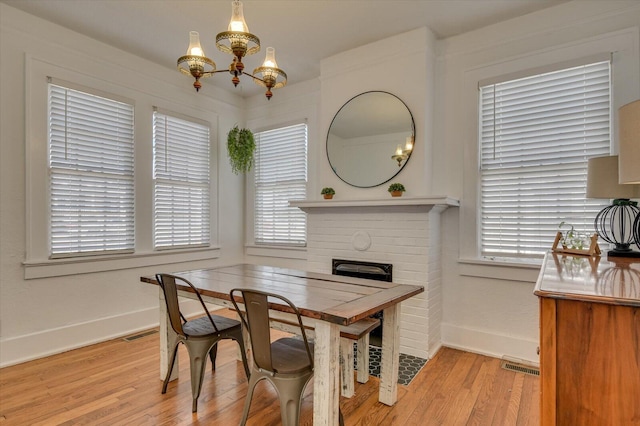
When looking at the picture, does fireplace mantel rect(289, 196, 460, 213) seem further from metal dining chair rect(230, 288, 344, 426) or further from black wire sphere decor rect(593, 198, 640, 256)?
metal dining chair rect(230, 288, 344, 426)

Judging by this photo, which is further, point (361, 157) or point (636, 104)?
point (361, 157)

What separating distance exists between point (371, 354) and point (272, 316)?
131 cm

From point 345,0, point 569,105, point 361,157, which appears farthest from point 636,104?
point 361,157

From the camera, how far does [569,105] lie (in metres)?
2.87

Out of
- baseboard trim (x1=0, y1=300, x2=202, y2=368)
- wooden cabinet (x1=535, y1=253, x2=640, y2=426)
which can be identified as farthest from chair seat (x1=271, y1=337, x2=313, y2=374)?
baseboard trim (x1=0, y1=300, x2=202, y2=368)

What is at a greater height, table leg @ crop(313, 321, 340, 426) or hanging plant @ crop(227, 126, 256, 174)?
hanging plant @ crop(227, 126, 256, 174)

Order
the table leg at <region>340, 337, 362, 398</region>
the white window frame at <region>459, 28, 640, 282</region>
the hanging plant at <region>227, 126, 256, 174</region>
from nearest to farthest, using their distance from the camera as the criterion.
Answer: the table leg at <region>340, 337, 362, 398</region>, the white window frame at <region>459, 28, 640, 282</region>, the hanging plant at <region>227, 126, 256, 174</region>

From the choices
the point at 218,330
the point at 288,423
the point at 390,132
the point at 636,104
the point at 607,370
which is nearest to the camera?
the point at 607,370

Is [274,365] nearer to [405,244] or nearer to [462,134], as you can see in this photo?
[405,244]

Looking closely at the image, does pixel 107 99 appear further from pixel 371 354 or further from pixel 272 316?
pixel 371 354

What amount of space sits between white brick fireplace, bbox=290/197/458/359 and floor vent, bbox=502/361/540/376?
591 mm

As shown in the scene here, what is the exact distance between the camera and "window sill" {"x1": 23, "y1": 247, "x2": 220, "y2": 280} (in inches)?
123

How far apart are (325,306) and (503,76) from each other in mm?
2691

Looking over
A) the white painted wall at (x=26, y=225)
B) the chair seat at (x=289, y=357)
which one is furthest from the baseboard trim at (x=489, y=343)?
the white painted wall at (x=26, y=225)
